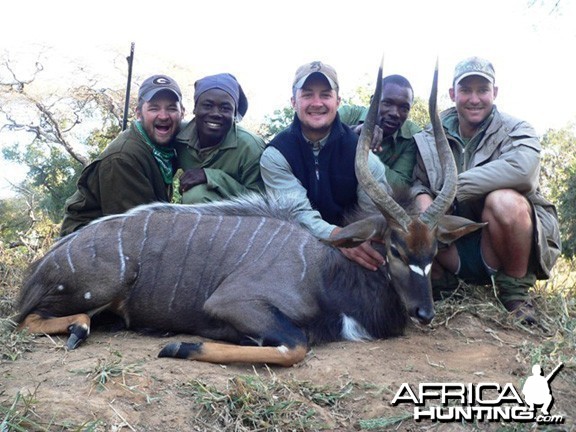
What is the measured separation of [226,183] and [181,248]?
36.4 inches

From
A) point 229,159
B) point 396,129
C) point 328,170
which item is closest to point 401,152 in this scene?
point 396,129

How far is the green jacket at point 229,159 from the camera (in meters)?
4.54

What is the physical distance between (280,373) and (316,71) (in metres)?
2.08

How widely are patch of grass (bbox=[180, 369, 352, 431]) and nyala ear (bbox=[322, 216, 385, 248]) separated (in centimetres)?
100

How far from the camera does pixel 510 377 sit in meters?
2.85

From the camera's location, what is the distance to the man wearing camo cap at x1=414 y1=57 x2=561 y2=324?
3.81m

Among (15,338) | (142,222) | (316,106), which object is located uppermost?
(316,106)

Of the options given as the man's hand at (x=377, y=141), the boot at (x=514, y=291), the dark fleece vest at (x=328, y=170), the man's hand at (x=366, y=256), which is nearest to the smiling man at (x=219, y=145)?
the dark fleece vest at (x=328, y=170)

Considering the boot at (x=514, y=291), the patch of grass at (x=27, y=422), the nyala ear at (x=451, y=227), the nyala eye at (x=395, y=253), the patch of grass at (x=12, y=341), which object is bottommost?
the patch of grass at (x=12, y=341)

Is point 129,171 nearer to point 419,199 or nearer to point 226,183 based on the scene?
point 226,183

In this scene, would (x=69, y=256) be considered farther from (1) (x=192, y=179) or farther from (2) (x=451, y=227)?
(2) (x=451, y=227)

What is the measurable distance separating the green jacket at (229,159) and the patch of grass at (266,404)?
6.89ft

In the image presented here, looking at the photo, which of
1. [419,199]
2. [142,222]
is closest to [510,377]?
[419,199]

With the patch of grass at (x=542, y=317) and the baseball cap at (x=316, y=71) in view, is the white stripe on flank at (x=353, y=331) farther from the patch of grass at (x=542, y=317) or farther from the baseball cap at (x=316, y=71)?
the baseball cap at (x=316, y=71)
